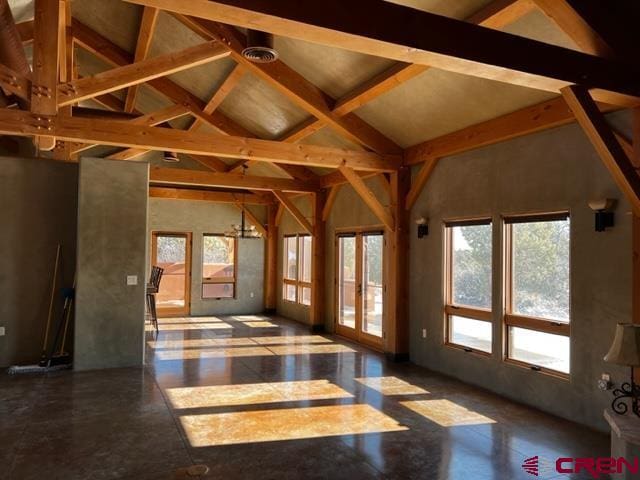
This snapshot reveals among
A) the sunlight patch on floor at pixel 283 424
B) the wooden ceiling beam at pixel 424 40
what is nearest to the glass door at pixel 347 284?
the sunlight patch on floor at pixel 283 424

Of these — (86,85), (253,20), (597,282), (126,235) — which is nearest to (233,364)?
(126,235)

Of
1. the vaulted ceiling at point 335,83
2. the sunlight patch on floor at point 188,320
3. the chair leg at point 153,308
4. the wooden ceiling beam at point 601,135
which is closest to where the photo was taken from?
the wooden ceiling beam at point 601,135

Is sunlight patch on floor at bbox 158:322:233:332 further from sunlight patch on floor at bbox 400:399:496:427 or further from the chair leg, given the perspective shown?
sunlight patch on floor at bbox 400:399:496:427

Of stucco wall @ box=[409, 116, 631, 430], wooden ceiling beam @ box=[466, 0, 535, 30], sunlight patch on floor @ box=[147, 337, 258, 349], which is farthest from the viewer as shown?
sunlight patch on floor @ box=[147, 337, 258, 349]

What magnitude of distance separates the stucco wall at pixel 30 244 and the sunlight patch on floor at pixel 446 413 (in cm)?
486

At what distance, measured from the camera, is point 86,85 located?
18.0 feet

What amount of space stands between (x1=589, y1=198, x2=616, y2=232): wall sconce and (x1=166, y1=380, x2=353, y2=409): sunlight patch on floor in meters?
3.02

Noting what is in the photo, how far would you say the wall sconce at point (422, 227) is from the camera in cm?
650

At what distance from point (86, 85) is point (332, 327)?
6.02m

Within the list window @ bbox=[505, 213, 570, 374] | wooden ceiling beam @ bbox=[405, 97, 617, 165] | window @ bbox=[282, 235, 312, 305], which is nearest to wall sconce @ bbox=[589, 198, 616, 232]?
window @ bbox=[505, 213, 570, 374]

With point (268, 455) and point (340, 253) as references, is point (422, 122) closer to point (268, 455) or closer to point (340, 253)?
point (340, 253)

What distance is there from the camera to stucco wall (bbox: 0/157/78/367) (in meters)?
6.24

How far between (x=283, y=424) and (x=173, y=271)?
25.5 ft

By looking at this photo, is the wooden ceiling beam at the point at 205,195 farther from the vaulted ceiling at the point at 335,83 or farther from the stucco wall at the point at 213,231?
the vaulted ceiling at the point at 335,83
